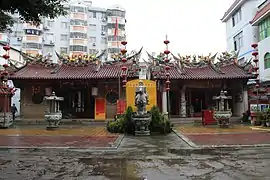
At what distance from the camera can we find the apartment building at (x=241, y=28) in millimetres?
30580

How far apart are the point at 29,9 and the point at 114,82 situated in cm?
1821

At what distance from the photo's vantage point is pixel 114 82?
23781mm

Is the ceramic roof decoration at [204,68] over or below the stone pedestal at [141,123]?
over

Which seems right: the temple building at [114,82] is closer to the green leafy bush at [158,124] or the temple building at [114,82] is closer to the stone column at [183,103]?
the stone column at [183,103]

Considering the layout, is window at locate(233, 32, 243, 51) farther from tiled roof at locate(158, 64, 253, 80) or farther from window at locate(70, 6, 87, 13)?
window at locate(70, 6, 87, 13)

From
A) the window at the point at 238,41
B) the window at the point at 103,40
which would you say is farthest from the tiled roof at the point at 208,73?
the window at the point at 103,40

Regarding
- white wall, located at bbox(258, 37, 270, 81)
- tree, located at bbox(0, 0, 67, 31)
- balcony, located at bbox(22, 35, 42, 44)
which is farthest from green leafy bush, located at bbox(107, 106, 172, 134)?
balcony, located at bbox(22, 35, 42, 44)

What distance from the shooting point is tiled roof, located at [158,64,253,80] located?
23.1m

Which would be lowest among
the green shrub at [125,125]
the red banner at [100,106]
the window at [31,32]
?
the green shrub at [125,125]

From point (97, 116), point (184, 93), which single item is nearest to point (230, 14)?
point (184, 93)

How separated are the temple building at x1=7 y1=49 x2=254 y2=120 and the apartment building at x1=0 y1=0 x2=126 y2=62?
27468 mm

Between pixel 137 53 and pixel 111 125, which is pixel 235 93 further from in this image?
pixel 111 125

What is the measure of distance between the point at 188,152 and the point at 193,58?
17.5 m

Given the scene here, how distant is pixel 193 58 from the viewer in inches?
1006
